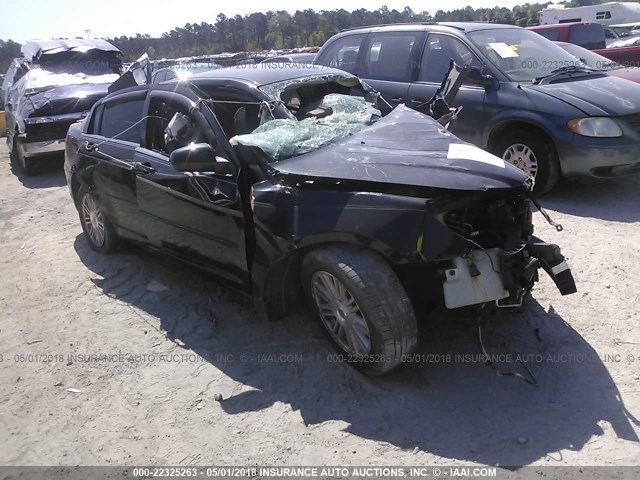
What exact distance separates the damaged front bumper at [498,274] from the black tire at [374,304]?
0.26 meters

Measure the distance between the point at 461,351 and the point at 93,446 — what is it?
216 centimetres

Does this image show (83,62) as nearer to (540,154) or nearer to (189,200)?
(189,200)

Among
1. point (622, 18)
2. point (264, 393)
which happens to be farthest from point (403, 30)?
point (622, 18)

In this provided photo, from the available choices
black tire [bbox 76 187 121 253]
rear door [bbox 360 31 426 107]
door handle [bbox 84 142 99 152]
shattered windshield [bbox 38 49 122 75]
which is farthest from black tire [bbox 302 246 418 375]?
shattered windshield [bbox 38 49 122 75]

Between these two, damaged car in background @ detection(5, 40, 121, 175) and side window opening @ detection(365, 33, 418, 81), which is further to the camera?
damaged car in background @ detection(5, 40, 121, 175)

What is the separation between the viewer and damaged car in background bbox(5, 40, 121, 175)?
9062 millimetres

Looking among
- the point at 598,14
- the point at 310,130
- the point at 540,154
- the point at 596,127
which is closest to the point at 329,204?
the point at 310,130

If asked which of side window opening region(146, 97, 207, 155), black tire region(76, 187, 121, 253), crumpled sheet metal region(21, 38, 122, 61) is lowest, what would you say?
black tire region(76, 187, 121, 253)

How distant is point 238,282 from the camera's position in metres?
3.72

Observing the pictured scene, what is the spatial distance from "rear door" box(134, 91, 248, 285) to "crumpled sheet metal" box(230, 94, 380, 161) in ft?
0.88

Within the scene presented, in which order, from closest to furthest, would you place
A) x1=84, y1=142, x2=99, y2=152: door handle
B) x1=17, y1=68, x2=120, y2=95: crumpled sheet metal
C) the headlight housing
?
x1=84, y1=142, x2=99, y2=152: door handle < the headlight housing < x1=17, y1=68, x2=120, y2=95: crumpled sheet metal

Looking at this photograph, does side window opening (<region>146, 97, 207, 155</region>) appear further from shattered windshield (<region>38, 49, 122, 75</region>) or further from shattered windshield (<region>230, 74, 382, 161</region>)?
shattered windshield (<region>38, 49, 122, 75</region>)

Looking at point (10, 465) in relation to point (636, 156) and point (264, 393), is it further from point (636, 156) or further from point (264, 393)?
point (636, 156)

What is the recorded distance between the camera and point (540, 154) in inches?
226
